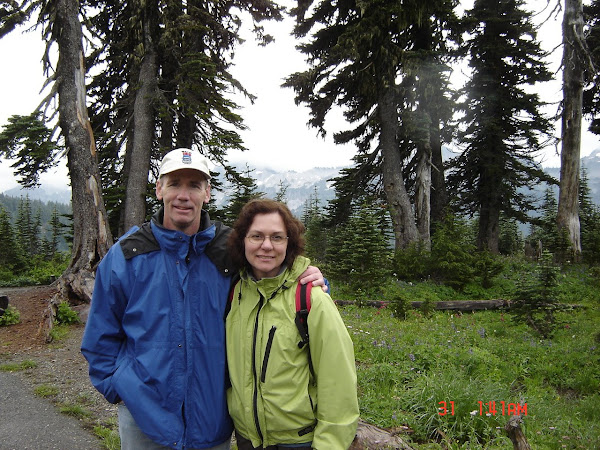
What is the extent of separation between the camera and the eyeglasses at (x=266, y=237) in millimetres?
2249

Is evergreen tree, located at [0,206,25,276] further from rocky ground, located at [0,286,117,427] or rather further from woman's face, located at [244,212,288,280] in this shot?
woman's face, located at [244,212,288,280]

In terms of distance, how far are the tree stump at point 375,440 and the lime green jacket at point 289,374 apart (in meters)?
1.37

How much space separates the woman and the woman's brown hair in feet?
0.11

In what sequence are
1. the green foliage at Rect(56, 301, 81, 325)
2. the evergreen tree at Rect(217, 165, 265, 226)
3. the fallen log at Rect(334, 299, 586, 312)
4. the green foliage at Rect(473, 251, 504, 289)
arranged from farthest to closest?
the evergreen tree at Rect(217, 165, 265, 226), the green foliage at Rect(473, 251, 504, 289), the fallen log at Rect(334, 299, 586, 312), the green foliage at Rect(56, 301, 81, 325)

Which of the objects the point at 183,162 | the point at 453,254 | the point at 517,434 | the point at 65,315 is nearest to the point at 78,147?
the point at 65,315

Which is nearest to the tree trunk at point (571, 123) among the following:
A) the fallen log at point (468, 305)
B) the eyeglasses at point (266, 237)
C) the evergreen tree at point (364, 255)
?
the fallen log at point (468, 305)

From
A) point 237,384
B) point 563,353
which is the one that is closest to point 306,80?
point 563,353

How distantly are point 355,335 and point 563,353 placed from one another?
11.4 feet

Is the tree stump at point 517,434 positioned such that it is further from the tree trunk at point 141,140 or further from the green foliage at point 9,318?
the tree trunk at point 141,140

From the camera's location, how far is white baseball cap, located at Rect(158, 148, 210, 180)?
2297mm

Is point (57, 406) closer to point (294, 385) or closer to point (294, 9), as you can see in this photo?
point (294, 385)

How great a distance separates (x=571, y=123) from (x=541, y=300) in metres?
10.5

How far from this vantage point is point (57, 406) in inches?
180

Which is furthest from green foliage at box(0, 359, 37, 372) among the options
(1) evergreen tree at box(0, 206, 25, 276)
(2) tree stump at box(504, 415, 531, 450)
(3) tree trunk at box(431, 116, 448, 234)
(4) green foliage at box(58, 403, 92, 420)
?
(1) evergreen tree at box(0, 206, 25, 276)
